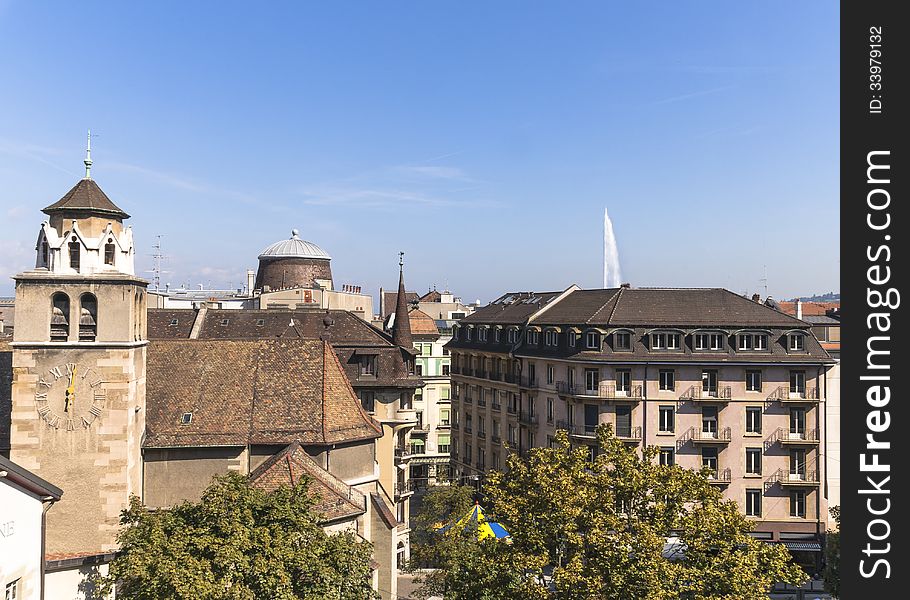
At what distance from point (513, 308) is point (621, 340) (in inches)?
645

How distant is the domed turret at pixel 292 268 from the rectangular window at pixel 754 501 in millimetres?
62327

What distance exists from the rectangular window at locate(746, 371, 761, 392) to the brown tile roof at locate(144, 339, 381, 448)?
84.2 feet

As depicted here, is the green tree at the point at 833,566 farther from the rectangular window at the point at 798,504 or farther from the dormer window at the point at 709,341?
the dormer window at the point at 709,341

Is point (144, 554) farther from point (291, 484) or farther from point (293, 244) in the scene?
point (293, 244)

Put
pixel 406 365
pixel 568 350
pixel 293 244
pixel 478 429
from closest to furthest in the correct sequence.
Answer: pixel 406 365
pixel 568 350
pixel 478 429
pixel 293 244

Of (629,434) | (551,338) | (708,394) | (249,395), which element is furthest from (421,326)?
(249,395)

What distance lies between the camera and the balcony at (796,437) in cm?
5012

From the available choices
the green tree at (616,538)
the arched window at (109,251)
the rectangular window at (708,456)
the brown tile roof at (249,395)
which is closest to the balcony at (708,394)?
the rectangular window at (708,456)

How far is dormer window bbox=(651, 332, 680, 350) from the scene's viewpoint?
52000 mm

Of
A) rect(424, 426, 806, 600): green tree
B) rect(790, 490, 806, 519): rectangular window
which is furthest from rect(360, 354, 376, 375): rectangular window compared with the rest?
rect(790, 490, 806, 519): rectangular window

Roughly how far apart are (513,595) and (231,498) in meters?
9.15

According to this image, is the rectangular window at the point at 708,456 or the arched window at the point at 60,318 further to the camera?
the rectangular window at the point at 708,456
